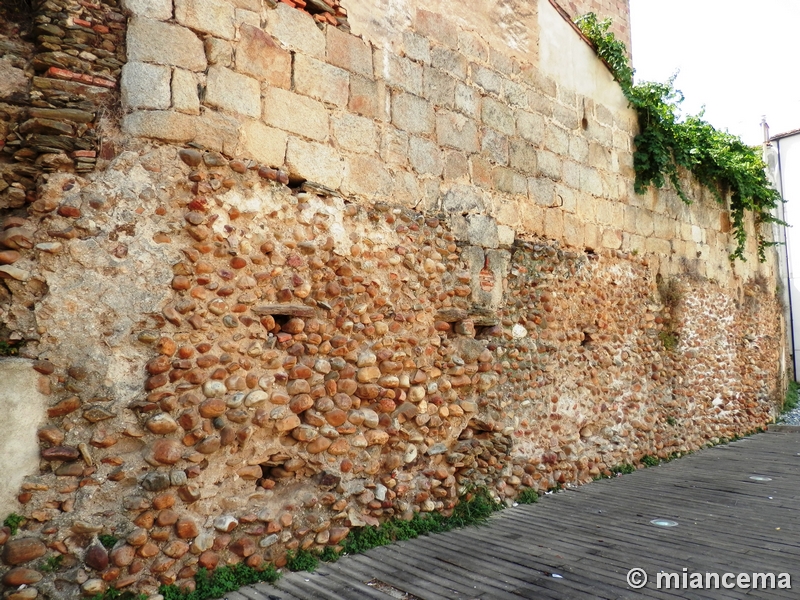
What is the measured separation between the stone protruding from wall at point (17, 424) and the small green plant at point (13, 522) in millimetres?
18

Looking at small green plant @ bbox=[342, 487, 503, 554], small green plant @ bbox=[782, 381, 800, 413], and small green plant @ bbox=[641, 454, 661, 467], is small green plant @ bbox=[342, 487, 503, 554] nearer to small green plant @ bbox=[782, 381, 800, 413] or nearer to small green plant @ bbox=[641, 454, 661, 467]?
small green plant @ bbox=[641, 454, 661, 467]

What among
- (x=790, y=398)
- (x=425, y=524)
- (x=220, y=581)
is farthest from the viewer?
(x=790, y=398)

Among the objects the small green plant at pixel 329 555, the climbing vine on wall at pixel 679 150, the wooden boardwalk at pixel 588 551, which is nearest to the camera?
the wooden boardwalk at pixel 588 551

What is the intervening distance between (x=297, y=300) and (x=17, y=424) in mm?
1551

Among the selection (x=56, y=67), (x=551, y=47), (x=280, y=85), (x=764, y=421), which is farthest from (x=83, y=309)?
(x=764, y=421)

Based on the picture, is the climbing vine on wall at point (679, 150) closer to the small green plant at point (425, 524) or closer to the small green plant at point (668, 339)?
the small green plant at point (668, 339)

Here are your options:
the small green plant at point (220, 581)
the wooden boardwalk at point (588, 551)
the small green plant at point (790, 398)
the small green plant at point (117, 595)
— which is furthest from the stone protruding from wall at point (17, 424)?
the small green plant at point (790, 398)

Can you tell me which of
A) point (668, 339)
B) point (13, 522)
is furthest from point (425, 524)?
point (668, 339)

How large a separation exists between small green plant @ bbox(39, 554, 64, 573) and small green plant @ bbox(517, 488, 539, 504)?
323cm

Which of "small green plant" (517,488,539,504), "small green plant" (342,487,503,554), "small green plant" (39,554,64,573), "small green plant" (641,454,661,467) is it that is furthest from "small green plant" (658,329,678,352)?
"small green plant" (39,554,64,573)

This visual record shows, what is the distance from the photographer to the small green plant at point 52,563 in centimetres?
272

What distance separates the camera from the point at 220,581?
309cm

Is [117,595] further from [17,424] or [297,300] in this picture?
[297,300]

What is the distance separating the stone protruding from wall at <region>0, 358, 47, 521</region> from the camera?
8.94 feet
